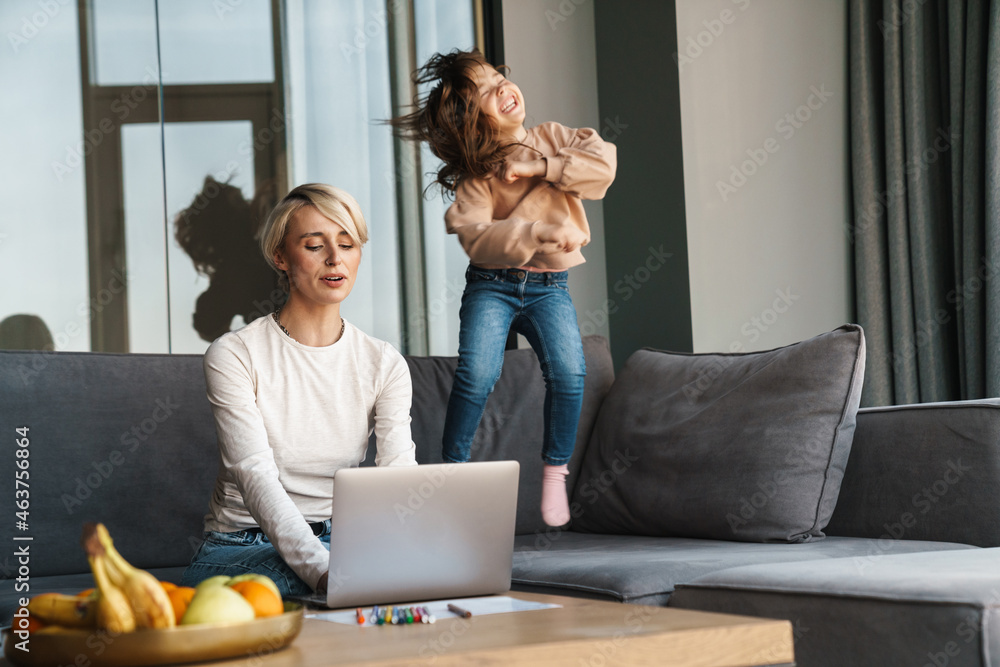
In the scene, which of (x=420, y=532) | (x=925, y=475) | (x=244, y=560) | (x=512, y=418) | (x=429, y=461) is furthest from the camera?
(x=512, y=418)

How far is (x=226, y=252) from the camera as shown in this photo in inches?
132

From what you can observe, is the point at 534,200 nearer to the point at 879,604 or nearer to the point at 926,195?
the point at 879,604

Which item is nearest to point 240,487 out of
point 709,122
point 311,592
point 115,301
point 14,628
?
point 311,592

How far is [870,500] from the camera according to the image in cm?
217

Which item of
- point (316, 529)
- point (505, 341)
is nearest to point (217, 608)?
point (316, 529)

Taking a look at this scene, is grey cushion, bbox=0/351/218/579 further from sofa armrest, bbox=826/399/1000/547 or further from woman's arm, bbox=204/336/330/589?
sofa armrest, bbox=826/399/1000/547

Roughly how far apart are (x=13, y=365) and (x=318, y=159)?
61.1 inches

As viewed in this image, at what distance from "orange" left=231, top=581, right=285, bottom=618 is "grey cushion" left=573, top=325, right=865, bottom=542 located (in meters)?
1.40

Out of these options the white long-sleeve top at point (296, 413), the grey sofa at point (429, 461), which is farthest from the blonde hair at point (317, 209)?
the grey sofa at point (429, 461)

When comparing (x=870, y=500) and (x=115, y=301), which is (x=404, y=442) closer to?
(x=870, y=500)

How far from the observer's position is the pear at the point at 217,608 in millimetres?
905

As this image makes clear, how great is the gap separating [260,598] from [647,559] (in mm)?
1042

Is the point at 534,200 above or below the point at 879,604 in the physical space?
above

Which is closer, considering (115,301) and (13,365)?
(13,365)
